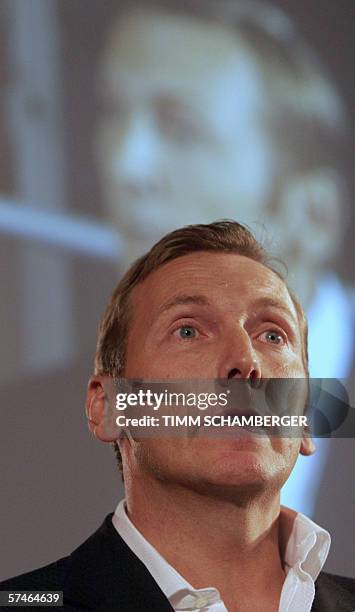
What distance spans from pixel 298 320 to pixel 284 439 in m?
0.27

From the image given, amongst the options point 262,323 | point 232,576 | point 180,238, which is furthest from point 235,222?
point 232,576

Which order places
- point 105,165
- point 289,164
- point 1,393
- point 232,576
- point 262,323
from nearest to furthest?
1. point 232,576
2. point 262,323
3. point 1,393
4. point 105,165
5. point 289,164

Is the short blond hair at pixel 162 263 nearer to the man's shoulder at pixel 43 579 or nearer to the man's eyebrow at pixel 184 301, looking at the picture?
the man's eyebrow at pixel 184 301

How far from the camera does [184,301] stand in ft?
5.39

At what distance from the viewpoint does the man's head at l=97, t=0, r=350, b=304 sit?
194cm

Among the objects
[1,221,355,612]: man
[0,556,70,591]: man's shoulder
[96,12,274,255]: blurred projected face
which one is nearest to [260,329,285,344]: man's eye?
[1,221,355,612]: man

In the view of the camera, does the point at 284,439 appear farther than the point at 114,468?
No

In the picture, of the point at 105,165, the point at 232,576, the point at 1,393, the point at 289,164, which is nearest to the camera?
the point at 232,576

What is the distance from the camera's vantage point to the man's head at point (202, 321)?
5.20 feet

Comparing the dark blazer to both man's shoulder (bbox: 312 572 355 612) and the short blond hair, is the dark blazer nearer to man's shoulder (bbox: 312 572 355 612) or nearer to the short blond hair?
man's shoulder (bbox: 312 572 355 612)

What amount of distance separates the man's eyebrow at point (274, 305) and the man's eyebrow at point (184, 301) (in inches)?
3.6

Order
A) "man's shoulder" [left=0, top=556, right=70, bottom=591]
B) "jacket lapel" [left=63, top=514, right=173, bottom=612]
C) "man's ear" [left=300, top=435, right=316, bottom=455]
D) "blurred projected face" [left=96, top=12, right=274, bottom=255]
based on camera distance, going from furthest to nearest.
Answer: "blurred projected face" [left=96, top=12, right=274, bottom=255], "man's ear" [left=300, top=435, right=316, bottom=455], "man's shoulder" [left=0, top=556, right=70, bottom=591], "jacket lapel" [left=63, top=514, right=173, bottom=612]

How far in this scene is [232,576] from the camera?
1.55 meters

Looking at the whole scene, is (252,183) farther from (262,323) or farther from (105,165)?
(262,323)
